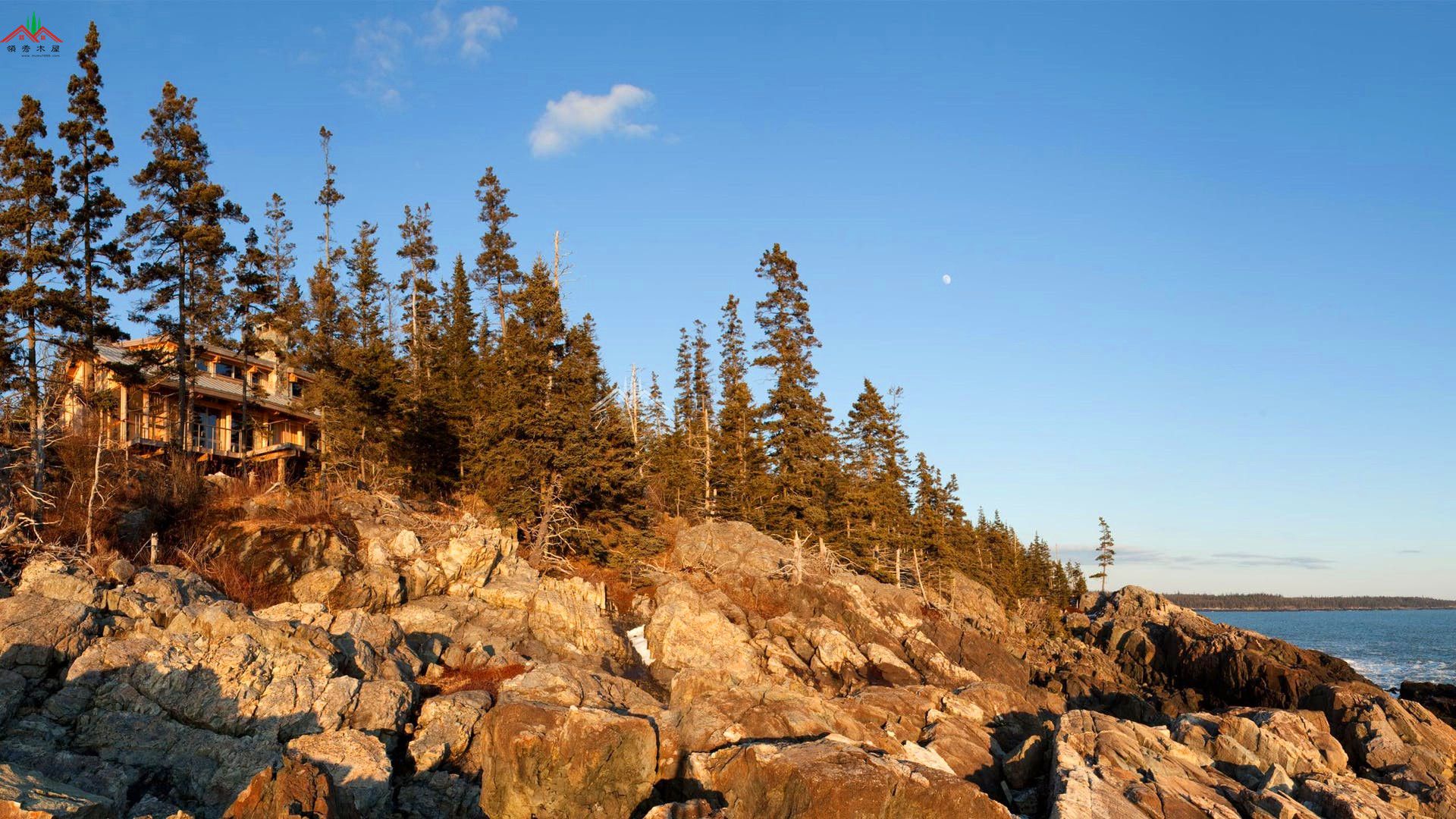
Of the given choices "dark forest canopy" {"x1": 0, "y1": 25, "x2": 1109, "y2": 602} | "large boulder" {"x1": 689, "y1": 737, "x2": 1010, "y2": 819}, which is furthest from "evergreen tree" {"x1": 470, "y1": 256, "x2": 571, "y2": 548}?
"large boulder" {"x1": 689, "y1": 737, "x2": 1010, "y2": 819}

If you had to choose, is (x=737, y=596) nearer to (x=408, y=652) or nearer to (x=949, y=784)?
(x=408, y=652)

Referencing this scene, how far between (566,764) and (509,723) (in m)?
1.31

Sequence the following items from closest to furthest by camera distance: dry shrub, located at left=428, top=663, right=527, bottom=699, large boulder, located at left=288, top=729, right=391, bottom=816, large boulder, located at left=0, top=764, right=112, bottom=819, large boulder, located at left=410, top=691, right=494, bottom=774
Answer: large boulder, located at left=0, top=764, right=112, bottom=819
large boulder, located at left=288, top=729, right=391, bottom=816
large boulder, located at left=410, top=691, right=494, bottom=774
dry shrub, located at left=428, top=663, right=527, bottom=699

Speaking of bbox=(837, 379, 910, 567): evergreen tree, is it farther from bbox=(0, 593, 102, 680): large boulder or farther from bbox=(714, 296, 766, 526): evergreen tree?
bbox=(0, 593, 102, 680): large boulder

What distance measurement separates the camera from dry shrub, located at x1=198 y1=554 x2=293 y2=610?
75.0ft

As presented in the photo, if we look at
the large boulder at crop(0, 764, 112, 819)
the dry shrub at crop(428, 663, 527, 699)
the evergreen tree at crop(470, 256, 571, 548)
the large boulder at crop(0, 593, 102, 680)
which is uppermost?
the evergreen tree at crop(470, 256, 571, 548)

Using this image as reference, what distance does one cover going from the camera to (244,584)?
924 inches

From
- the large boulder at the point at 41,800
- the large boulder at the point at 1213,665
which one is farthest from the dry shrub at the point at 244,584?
the large boulder at the point at 1213,665

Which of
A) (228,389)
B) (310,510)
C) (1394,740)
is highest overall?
(228,389)

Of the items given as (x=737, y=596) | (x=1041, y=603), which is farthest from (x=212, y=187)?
(x=1041, y=603)

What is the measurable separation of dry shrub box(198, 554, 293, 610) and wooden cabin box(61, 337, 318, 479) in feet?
34.2

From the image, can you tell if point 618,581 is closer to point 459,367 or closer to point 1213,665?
point 459,367

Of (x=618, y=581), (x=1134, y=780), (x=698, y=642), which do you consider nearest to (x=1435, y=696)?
(x=1134, y=780)

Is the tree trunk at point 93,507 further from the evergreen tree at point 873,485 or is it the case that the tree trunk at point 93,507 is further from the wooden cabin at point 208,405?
the evergreen tree at point 873,485
